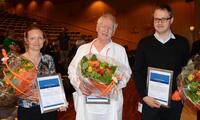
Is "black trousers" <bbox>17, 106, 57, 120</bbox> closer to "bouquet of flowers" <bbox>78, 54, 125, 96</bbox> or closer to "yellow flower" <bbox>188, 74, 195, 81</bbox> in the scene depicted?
"bouquet of flowers" <bbox>78, 54, 125, 96</bbox>

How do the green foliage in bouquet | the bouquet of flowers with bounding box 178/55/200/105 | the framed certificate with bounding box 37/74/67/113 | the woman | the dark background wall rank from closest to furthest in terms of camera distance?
1. the bouquet of flowers with bounding box 178/55/200/105
2. the green foliage in bouquet
3. the framed certificate with bounding box 37/74/67/113
4. the woman
5. the dark background wall

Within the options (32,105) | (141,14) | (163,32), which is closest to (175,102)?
(163,32)

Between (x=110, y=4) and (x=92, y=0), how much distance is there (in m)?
1.18

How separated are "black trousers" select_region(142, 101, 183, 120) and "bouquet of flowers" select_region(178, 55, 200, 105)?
15.1 inches

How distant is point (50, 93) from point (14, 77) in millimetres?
333

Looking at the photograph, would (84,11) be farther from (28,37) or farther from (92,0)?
(28,37)

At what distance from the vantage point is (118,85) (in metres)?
2.38

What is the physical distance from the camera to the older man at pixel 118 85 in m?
2.38

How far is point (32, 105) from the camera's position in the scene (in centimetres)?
237

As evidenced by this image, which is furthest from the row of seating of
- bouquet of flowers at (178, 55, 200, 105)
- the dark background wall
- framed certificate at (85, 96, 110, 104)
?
bouquet of flowers at (178, 55, 200, 105)

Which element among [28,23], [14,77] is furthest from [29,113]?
[28,23]

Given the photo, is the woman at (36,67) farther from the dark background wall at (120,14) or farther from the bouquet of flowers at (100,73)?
the dark background wall at (120,14)

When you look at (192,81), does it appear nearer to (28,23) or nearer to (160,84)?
(160,84)

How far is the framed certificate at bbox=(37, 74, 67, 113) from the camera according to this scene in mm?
2248
